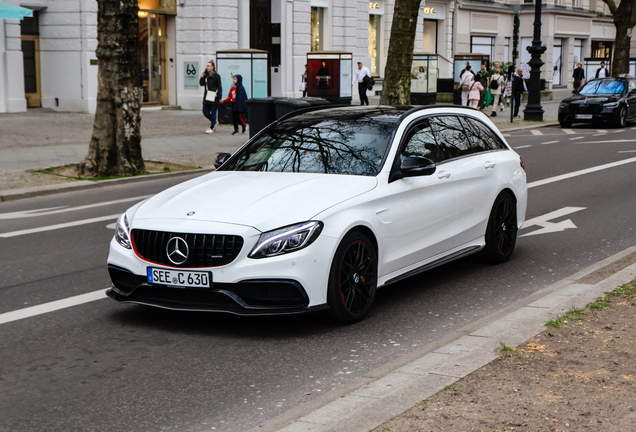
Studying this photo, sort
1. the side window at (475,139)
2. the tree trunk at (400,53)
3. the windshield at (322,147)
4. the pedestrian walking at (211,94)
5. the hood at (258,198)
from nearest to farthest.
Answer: the hood at (258,198)
the windshield at (322,147)
the side window at (475,139)
the tree trunk at (400,53)
the pedestrian walking at (211,94)

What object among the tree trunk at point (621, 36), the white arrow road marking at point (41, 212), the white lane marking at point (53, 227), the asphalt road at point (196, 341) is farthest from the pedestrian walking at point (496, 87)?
the asphalt road at point (196, 341)

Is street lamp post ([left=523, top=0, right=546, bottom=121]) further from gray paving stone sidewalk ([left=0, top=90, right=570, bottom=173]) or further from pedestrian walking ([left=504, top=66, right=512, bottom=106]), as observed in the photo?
pedestrian walking ([left=504, top=66, right=512, bottom=106])

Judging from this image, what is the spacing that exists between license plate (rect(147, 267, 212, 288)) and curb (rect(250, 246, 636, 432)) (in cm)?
130

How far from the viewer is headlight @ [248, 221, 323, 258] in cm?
567

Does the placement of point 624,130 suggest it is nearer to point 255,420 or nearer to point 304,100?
point 304,100

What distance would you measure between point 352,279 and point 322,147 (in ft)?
4.37

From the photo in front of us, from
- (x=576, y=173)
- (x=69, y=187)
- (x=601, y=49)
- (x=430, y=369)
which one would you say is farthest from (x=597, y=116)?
(x=601, y=49)

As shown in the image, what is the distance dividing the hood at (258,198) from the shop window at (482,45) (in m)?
45.3

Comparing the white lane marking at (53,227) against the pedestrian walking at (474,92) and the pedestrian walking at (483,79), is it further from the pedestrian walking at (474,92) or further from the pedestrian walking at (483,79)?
the pedestrian walking at (483,79)

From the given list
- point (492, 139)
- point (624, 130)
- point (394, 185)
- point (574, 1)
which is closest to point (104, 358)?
point (394, 185)

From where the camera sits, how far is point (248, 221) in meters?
5.74

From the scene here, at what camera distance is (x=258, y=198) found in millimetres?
6082

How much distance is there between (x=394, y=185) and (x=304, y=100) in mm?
10868

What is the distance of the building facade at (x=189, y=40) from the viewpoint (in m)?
27.9
